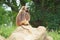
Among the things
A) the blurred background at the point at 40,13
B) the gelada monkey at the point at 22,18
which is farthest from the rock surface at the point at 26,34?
the blurred background at the point at 40,13

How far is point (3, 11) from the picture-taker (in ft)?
48.7

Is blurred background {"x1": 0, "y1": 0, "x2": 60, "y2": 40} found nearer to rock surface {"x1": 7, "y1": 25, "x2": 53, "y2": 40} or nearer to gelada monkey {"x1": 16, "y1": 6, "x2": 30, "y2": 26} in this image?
gelada monkey {"x1": 16, "y1": 6, "x2": 30, "y2": 26}

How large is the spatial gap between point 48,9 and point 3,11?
2.43 meters

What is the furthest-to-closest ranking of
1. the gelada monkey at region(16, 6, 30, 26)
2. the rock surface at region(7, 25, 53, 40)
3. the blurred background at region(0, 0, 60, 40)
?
the blurred background at region(0, 0, 60, 40) → the gelada monkey at region(16, 6, 30, 26) → the rock surface at region(7, 25, 53, 40)

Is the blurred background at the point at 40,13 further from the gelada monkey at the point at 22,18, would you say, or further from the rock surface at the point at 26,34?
the rock surface at the point at 26,34

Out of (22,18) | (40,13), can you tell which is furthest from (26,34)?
(40,13)

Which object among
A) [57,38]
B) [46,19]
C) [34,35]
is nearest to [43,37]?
[34,35]

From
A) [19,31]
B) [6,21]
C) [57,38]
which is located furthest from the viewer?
[6,21]

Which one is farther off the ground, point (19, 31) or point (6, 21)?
point (19, 31)

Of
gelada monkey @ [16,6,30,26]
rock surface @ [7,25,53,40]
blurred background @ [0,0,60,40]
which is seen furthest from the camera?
blurred background @ [0,0,60,40]

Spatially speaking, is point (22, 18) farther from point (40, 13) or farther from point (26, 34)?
point (40, 13)

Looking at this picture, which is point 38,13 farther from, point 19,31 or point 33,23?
point 19,31

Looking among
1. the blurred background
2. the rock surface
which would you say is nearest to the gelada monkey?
the rock surface

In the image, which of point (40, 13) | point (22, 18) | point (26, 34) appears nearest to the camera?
point (26, 34)
